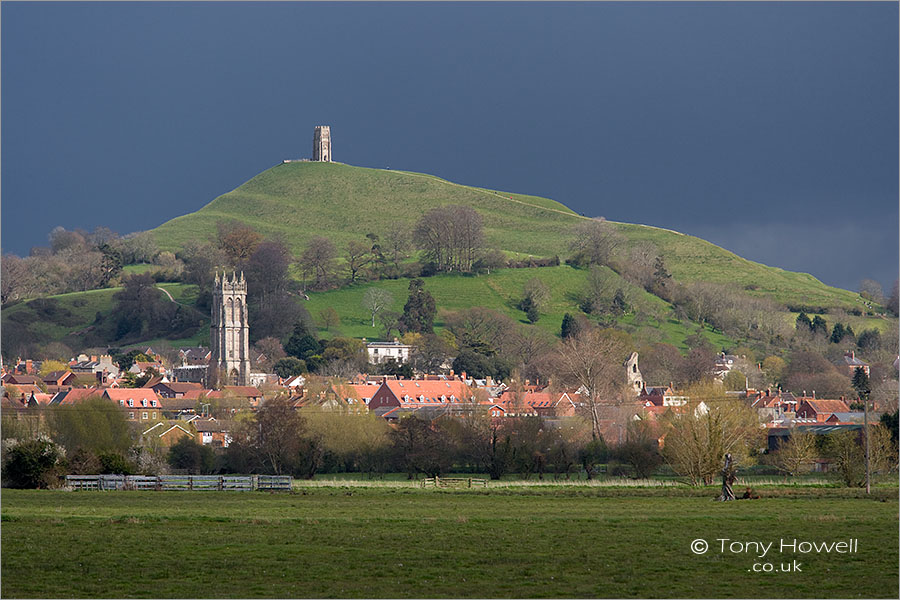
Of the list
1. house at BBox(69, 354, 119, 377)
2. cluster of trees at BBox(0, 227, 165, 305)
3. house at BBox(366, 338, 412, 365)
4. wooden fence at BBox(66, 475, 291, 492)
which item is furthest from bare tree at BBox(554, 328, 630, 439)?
cluster of trees at BBox(0, 227, 165, 305)

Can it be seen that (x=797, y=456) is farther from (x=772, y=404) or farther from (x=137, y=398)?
(x=137, y=398)

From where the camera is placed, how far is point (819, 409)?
102m

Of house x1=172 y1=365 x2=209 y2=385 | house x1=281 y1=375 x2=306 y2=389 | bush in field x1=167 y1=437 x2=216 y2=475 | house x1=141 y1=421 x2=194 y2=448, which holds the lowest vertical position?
bush in field x1=167 y1=437 x2=216 y2=475

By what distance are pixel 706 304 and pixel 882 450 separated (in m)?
118

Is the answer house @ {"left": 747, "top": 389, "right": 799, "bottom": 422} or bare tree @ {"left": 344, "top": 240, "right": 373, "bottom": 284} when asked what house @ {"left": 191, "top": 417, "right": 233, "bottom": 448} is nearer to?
house @ {"left": 747, "top": 389, "right": 799, "bottom": 422}

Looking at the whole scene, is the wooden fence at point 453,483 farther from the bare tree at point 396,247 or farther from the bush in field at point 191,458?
the bare tree at point 396,247

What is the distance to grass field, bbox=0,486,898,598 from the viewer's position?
19812 mm

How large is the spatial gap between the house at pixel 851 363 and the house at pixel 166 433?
82.2 metres

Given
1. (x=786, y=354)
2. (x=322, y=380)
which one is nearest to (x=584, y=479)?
(x=322, y=380)

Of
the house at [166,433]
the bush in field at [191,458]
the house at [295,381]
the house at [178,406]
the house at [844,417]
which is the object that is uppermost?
the house at [295,381]

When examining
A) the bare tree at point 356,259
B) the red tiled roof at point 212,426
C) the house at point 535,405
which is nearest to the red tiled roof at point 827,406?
the house at point 535,405

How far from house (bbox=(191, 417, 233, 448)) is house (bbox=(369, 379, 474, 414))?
15.6 metres

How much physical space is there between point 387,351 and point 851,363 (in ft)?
173

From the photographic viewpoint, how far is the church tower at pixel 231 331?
143125 mm
